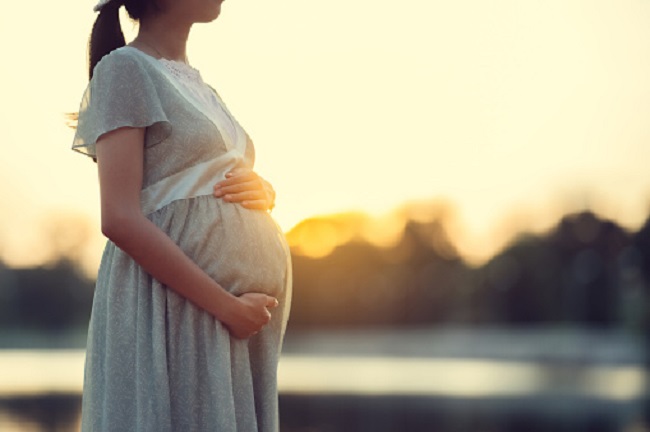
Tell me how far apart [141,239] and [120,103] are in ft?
0.98

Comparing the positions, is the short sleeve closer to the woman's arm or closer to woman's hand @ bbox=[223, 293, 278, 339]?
the woman's arm

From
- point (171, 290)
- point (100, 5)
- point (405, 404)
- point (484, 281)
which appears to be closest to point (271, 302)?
point (171, 290)

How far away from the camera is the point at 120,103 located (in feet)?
10.3

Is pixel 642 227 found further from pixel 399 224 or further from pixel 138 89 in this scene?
pixel 138 89

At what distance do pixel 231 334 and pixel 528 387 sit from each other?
20731 mm

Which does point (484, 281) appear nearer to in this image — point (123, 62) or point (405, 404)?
point (405, 404)

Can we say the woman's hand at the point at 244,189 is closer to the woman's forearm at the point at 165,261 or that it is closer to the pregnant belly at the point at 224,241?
the pregnant belly at the point at 224,241

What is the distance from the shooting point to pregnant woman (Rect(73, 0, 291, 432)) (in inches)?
121

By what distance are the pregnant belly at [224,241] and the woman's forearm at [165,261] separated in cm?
7

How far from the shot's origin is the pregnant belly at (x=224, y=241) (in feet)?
10.4

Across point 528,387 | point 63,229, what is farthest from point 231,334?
point 63,229

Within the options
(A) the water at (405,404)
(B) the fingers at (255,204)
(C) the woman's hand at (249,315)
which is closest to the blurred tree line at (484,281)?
(A) the water at (405,404)

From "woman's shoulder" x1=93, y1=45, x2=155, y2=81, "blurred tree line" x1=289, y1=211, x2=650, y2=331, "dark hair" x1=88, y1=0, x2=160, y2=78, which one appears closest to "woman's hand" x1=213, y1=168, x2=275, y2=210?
"woman's shoulder" x1=93, y1=45, x2=155, y2=81

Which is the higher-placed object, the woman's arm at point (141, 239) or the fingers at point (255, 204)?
the fingers at point (255, 204)
